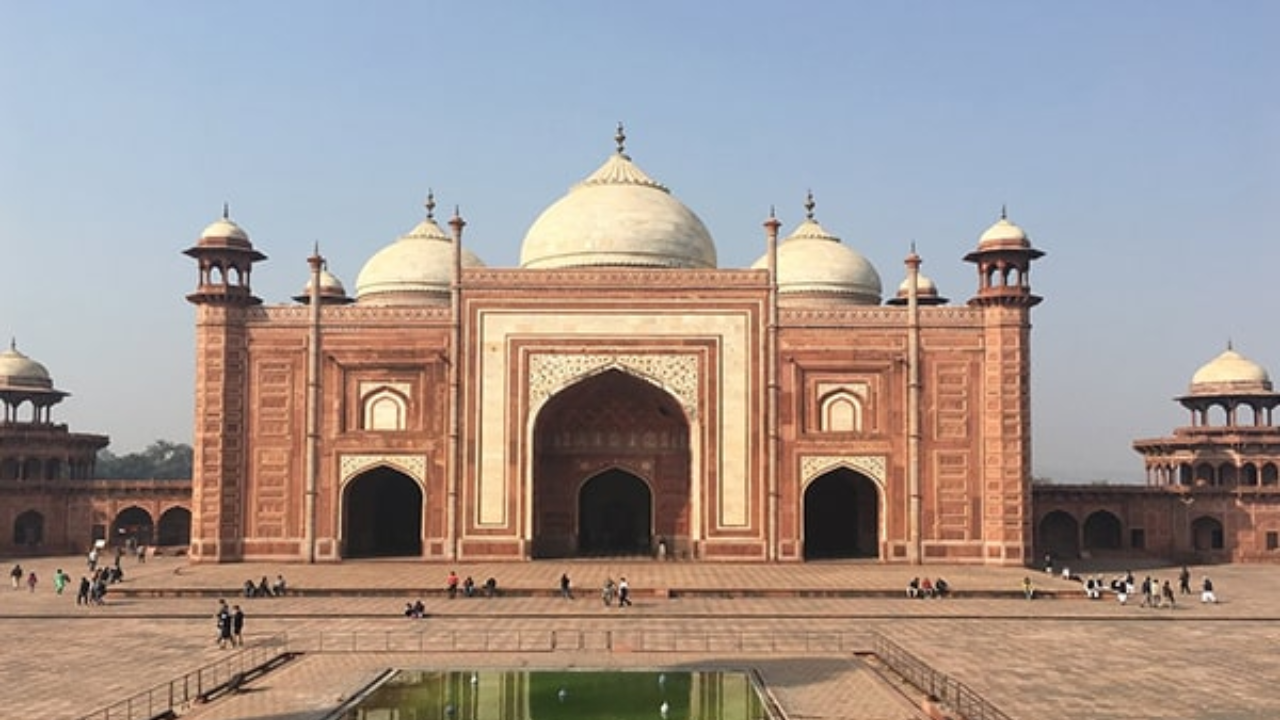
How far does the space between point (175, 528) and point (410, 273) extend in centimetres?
996

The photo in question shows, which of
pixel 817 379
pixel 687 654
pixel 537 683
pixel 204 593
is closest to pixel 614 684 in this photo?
pixel 537 683

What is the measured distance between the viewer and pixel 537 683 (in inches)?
514

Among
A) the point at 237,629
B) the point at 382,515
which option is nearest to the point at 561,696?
the point at 237,629

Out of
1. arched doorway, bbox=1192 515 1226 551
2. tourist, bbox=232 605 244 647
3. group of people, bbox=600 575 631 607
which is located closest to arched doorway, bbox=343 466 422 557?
group of people, bbox=600 575 631 607

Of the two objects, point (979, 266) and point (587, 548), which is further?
point (587, 548)

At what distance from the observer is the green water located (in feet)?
38.2

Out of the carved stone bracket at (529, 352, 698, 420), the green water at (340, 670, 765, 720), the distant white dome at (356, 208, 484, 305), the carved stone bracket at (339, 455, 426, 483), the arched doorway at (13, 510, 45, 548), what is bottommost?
the green water at (340, 670, 765, 720)

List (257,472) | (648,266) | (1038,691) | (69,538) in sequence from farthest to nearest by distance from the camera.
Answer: (69,538), (648,266), (257,472), (1038,691)

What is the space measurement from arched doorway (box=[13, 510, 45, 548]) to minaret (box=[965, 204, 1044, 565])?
80.6 feet

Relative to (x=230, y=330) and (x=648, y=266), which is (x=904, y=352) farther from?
(x=230, y=330)

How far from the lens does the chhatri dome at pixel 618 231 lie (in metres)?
28.1

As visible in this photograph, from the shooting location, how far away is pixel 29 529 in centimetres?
3127

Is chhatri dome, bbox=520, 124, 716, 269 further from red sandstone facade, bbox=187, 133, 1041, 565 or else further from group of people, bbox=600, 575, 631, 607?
group of people, bbox=600, 575, 631, 607

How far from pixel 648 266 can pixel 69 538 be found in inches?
690
